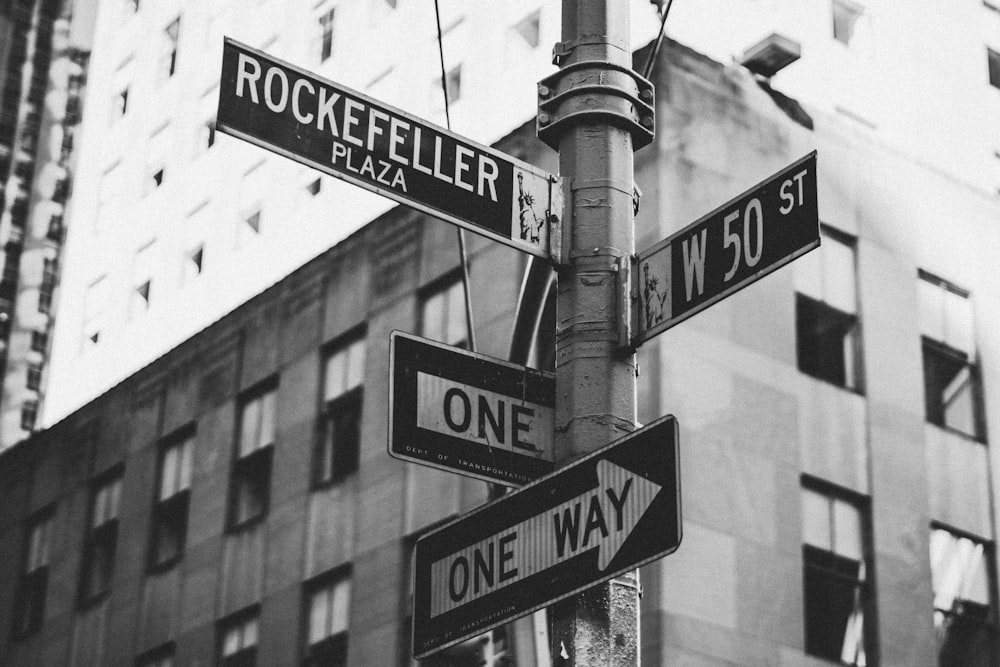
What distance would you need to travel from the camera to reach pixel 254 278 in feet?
102

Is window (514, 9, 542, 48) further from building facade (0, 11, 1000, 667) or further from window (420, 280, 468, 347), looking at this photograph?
window (420, 280, 468, 347)

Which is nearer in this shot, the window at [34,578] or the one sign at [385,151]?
the one sign at [385,151]

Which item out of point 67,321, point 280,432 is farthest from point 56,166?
point 280,432

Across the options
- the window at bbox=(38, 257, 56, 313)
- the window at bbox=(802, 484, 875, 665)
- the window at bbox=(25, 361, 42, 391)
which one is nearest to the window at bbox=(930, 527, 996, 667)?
the window at bbox=(802, 484, 875, 665)

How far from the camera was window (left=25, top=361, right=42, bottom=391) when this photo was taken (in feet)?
165

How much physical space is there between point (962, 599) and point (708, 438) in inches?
187

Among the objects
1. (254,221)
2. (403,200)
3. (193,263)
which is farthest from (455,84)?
(403,200)

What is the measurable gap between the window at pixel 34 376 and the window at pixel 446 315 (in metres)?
27.8

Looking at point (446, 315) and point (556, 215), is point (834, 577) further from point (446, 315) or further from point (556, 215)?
point (556, 215)

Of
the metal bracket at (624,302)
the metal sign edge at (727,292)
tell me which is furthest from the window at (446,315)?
the metal sign edge at (727,292)

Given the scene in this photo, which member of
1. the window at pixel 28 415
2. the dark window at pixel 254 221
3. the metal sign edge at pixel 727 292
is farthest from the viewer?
the window at pixel 28 415

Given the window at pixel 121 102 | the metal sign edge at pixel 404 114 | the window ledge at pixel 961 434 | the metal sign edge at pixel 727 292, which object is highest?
the window at pixel 121 102

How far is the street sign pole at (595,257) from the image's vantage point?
5.89m

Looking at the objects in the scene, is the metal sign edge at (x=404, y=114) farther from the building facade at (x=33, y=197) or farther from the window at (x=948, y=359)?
the building facade at (x=33, y=197)
